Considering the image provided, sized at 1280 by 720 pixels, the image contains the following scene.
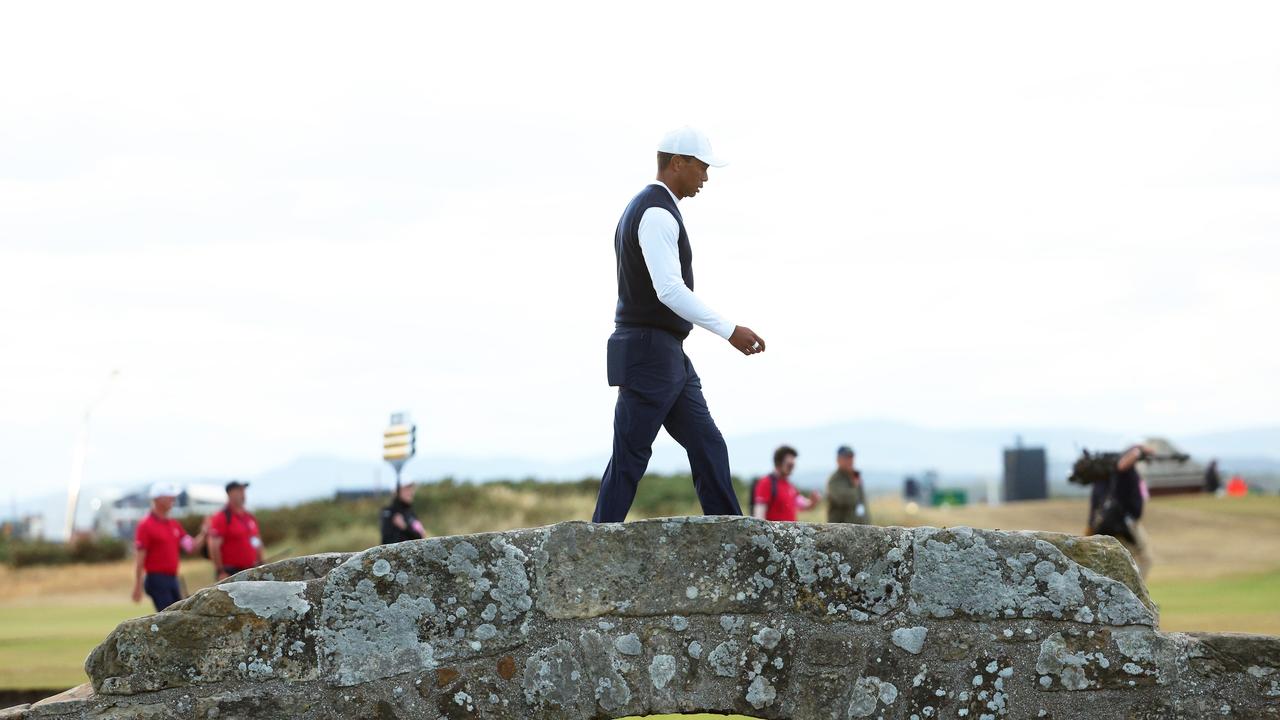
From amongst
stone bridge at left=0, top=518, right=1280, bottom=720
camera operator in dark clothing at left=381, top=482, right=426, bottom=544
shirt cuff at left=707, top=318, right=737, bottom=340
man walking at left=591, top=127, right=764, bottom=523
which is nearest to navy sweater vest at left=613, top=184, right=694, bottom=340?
man walking at left=591, top=127, right=764, bottom=523

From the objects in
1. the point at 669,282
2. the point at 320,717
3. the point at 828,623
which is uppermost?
the point at 669,282

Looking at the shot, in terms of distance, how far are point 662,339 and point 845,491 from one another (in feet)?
36.6

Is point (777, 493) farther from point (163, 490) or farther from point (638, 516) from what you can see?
point (638, 516)

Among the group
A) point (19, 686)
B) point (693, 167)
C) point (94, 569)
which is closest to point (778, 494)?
point (19, 686)

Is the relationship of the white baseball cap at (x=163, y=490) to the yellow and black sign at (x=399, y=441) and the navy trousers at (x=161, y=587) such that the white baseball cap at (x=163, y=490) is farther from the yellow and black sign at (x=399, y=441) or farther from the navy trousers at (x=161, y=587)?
the yellow and black sign at (x=399, y=441)

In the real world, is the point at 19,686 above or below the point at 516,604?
below

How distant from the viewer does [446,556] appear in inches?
216

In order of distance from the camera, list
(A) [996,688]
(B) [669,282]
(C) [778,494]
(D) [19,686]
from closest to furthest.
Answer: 1. (A) [996,688]
2. (B) [669,282]
3. (D) [19,686]
4. (C) [778,494]

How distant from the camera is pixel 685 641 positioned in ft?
17.8

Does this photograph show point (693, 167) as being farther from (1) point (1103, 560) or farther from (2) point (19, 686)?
(2) point (19, 686)

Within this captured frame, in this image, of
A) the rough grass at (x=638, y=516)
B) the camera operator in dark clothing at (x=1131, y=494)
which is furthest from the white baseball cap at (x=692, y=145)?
the rough grass at (x=638, y=516)

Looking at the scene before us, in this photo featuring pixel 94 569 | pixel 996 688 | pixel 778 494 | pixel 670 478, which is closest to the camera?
pixel 996 688

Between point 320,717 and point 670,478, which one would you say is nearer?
point 320,717

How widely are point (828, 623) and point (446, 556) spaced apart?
1.41 meters
